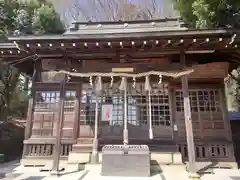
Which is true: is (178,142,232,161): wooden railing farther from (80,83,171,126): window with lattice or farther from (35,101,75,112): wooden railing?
(35,101,75,112): wooden railing

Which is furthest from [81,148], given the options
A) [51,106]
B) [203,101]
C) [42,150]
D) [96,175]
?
[203,101]

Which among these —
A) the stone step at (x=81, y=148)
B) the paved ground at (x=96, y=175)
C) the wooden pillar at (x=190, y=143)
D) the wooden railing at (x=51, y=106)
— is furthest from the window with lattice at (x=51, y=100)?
the wooden pillar at (x=190, y=143)

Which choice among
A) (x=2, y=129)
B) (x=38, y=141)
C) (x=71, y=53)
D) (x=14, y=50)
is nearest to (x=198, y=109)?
(x=71, y=53)

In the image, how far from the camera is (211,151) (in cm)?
735

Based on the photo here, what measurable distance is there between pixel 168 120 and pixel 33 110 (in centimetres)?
536

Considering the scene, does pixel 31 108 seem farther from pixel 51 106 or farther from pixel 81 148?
pixel 81 148

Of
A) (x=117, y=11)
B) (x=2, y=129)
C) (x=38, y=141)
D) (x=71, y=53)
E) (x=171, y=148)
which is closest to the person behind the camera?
(x=71, y=53)

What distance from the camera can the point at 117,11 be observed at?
63.4 feet

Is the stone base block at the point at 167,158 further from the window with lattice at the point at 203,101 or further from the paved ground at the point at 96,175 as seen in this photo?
the window with lattice at the point at 203,101

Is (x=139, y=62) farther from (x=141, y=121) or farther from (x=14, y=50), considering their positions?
(x=14, y=50)

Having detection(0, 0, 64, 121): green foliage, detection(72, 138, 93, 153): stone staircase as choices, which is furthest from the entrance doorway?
detection(0, 0, 64, 121): green foliage

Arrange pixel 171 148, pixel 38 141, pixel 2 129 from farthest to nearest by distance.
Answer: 1. pixel 2 129
2. pixel 38 141
3. pixel 171 148

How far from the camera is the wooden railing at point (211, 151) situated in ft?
23.7

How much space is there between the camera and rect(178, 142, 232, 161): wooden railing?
722 cm
